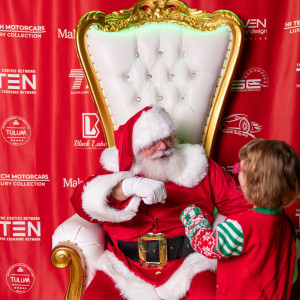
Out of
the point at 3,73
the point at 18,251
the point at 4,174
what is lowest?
the point at 18,251

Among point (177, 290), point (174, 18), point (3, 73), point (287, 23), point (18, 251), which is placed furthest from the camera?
point (18, 251)

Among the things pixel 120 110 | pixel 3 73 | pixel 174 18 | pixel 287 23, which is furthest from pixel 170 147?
pixel 3 73

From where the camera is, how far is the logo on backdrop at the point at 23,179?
2535 millimetres

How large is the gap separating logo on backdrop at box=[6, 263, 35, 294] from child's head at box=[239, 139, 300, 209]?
Answer: 185 centimetres

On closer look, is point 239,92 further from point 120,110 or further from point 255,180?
point 255,180

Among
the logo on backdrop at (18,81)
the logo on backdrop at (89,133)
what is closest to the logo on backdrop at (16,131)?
the logo on backdrop at (18,81)

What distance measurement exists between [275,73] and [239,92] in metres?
0.23

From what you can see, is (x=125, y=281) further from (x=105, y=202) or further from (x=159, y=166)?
(x=159, y=166)

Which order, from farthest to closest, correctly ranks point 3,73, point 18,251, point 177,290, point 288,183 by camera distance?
point 18,251 < point 3,73 < point 177,290 < point 288,183

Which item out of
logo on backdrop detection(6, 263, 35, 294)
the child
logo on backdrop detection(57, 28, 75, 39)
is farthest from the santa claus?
logo on backdrop detection(6, 263, 35, 294)

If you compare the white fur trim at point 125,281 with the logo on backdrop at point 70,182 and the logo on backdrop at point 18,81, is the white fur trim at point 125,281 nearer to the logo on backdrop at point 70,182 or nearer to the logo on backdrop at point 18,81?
the logo on backdrop at point 70,182

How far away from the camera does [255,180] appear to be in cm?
134

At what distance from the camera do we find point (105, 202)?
1.71 metres

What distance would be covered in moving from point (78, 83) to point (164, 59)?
602mm
